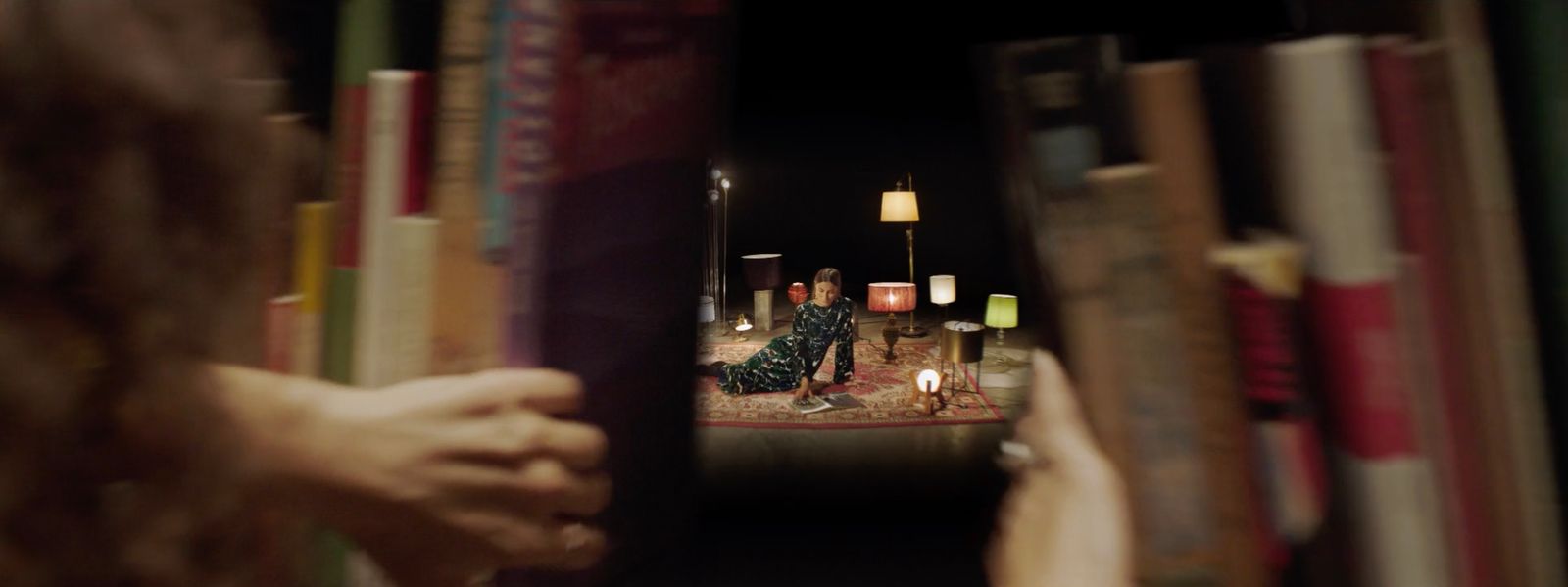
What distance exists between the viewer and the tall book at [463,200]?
0.36m

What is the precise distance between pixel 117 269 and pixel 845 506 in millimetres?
2501

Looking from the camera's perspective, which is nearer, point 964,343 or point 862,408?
point 964,343

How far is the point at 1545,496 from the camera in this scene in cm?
38

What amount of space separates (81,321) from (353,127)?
16 centimetres

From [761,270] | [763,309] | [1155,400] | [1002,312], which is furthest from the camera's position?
[763,309]

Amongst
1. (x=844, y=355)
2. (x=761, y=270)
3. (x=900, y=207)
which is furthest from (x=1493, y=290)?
(x=761, y=270)

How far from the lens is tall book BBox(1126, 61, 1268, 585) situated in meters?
0.36

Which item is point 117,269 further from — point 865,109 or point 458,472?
point 865,109

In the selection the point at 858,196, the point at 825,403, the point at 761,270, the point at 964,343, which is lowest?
the point at 825,403

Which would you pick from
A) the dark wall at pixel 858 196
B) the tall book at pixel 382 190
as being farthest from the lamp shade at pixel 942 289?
the tall book at pixel 382 190

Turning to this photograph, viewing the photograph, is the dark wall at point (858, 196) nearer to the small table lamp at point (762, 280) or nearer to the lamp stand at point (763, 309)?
the small table lamp at point (762, 280)

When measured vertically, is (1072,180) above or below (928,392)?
above

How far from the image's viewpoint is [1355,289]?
35cm

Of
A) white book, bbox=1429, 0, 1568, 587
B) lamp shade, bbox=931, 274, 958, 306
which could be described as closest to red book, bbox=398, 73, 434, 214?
white book, bbox=1429, 0, 1568, 587
